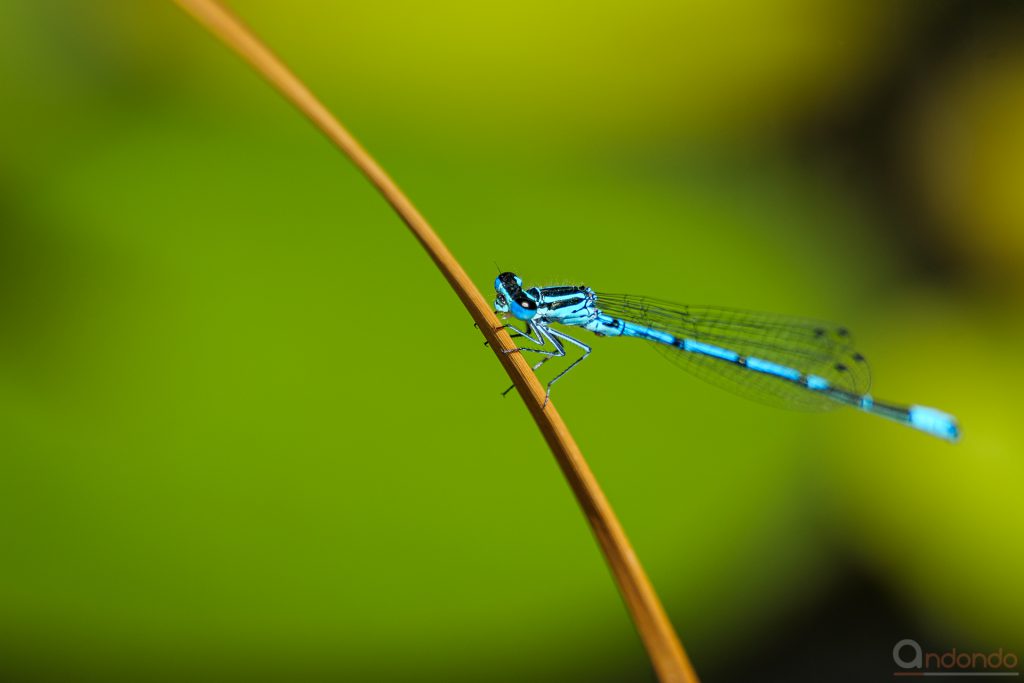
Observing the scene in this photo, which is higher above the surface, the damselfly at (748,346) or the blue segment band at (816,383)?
the damselfly at (748,346)

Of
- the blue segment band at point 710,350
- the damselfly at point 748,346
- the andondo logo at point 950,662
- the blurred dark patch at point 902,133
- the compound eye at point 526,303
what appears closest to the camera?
the compound eye at point 526,303

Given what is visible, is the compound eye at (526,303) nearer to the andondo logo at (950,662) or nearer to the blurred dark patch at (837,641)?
the blurred dark patch at (837,641)

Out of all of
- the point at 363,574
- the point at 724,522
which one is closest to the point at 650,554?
the point at 724,522

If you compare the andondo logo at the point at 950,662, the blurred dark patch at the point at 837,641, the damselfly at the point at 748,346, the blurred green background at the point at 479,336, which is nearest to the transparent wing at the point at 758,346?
the damselfly at the point at 748,346

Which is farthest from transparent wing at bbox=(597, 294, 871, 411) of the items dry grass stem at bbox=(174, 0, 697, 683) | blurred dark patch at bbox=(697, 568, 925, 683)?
dry grass stem at bbox=(174, 0, 697, 683)

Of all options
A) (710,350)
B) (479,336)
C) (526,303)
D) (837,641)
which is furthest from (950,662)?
(526,303)

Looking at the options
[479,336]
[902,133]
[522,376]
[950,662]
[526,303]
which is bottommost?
[950,662]

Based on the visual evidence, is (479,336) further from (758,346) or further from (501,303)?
(758,346)
